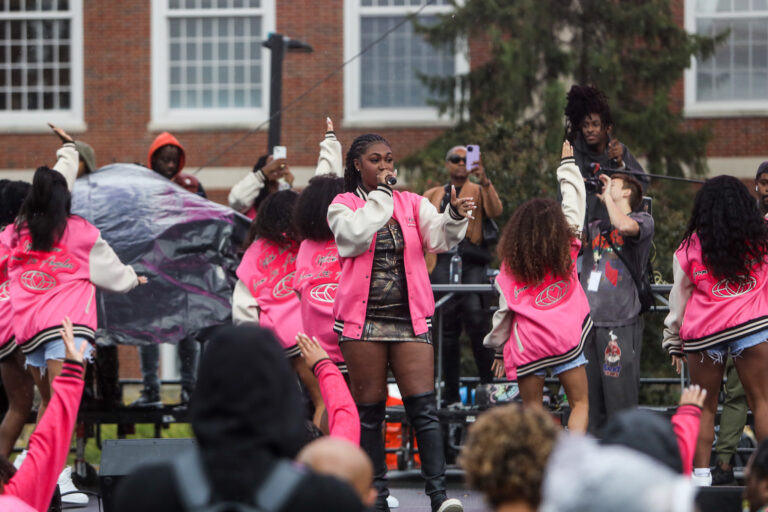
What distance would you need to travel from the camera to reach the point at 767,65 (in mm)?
19297

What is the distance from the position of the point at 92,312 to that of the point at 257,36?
41.6ft

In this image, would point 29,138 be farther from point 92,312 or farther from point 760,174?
point 760,174

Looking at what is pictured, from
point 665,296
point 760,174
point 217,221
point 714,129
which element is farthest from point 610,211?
point 714,129

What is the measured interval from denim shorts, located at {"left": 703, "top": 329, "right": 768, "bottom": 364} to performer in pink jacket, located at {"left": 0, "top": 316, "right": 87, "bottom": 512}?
3.69 metres

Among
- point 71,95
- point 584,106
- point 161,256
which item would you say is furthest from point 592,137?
point 71,95

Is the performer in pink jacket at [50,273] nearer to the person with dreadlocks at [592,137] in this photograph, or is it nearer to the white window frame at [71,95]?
the person with dreadlocks at [592,137]

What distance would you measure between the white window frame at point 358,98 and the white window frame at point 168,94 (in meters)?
1.26

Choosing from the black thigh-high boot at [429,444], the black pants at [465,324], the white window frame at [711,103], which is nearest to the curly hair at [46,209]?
the black thigh-high boot at [429,444]

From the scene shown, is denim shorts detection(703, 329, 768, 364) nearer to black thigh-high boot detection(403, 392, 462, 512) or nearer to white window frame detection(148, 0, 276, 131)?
black thigh-high boot detection(403, 392, 462, 512)

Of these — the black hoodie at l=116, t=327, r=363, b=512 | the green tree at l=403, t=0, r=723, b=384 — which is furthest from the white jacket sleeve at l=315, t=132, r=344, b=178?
the green tree at l=403, t=0, r=723, b=384

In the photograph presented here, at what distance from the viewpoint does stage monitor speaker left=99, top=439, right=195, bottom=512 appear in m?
6.40

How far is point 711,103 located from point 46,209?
13.7 metres

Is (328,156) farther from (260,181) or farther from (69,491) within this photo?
(69,491)

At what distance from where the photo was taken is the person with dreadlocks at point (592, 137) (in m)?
8.29
